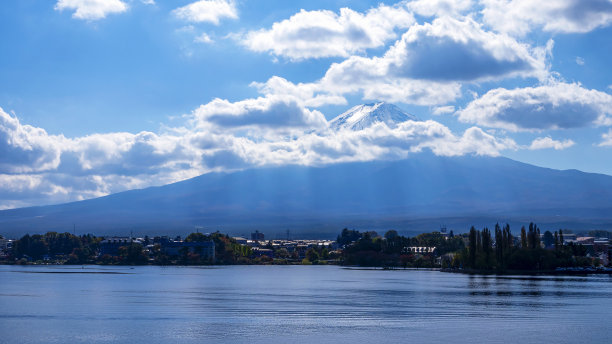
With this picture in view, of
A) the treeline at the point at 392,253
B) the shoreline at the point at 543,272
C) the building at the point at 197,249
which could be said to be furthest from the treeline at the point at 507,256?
the building at the point at 197,249

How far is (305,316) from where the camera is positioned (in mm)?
53406

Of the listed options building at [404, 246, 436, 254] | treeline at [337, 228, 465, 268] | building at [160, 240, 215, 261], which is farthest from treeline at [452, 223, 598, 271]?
building at [160, 240, 215, 261]

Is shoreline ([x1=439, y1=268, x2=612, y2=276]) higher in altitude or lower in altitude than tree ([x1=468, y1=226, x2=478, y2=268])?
lower

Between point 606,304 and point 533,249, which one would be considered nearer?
point 606,304

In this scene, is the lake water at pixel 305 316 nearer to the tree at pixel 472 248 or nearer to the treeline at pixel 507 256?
the treeline at pixel 507 256

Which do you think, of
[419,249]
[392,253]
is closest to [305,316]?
[392,253]

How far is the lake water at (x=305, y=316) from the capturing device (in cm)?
4303

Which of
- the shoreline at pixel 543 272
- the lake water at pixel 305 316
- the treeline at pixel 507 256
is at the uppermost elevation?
the treeline at pixel 507 256

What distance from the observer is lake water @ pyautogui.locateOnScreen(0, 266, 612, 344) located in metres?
43.0

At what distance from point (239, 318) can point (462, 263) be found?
299ft

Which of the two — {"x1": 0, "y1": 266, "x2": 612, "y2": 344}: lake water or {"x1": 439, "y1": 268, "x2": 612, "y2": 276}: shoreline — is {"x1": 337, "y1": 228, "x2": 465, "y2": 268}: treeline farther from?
{"x1": 0, "y1": 266, "x2": 612, "y2": 344}: lake water

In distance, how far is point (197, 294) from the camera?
75.2 metres

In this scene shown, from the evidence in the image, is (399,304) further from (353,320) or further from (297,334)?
(297,334)

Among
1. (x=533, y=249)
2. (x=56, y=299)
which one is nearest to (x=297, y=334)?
(x=56, y=299)
